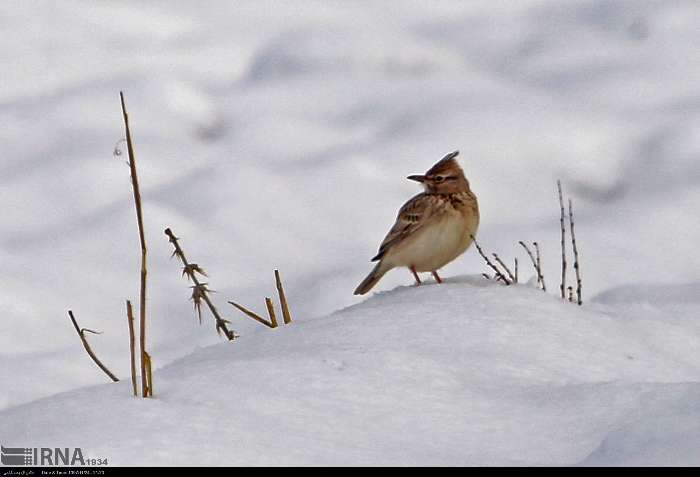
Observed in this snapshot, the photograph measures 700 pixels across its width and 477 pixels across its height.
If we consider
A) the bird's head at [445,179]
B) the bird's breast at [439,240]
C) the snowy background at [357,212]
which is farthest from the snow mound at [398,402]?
the bird's head at [445,179]

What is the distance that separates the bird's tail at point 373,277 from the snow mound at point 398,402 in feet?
6.24

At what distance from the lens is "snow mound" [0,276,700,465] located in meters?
2.39

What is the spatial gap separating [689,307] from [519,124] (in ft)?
15.8

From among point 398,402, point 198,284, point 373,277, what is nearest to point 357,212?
point 373,277

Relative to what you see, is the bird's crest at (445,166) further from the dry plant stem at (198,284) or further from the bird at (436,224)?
the dry plant stem at (198,284)

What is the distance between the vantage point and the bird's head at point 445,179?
5.53 metres

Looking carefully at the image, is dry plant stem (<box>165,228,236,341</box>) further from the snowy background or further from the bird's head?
the bird's head

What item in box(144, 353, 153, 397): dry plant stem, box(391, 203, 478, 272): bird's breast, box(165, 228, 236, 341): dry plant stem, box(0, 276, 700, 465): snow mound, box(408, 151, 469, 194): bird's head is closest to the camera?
box(0, 276, 700, 465): snow mound

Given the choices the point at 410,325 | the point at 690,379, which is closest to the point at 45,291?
the point at 410,325

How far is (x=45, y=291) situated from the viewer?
7699 mm

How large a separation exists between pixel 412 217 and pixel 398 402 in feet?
8.98

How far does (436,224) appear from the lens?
5402 mm

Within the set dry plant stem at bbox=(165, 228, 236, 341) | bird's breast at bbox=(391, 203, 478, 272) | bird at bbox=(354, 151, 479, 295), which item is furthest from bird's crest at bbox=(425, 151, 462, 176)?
dry plant stem at bbox=(165, 228, 236, 341)

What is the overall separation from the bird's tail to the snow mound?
190 centimetres
